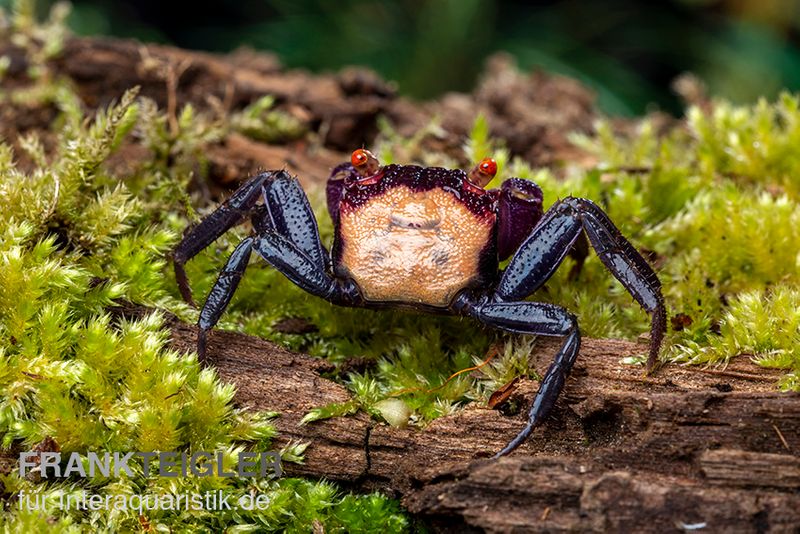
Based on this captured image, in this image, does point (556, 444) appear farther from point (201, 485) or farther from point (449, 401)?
point (201, 485)

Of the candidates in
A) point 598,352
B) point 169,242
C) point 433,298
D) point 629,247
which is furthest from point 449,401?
point 169,242

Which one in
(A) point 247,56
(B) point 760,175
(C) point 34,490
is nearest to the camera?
(C) point 34,490

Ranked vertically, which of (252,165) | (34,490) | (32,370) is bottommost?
(34,490)

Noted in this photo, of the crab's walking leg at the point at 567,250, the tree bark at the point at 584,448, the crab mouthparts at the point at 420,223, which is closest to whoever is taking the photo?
the tree bark at the point at 584,448

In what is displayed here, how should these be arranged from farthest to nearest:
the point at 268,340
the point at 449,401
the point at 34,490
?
the point at 268,340 → the point at 449,401 → the point at 34,490

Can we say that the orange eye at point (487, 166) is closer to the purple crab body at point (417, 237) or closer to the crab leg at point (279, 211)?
the purple crab body at point (417, 237)

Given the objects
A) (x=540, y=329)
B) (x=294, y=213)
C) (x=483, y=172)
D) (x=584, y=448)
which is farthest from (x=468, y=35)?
(x=584, y=448)

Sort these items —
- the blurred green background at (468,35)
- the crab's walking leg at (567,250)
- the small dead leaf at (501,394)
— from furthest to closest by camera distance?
the blurred green background at (468,35)
the crab's walking leg at (567,250)
the small dead leaf at (501,394)

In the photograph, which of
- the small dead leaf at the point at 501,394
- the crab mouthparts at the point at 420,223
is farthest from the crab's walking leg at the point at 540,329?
the crab mouthparts at the point at 420,223

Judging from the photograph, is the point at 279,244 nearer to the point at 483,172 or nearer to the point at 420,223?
the point at 420,223
